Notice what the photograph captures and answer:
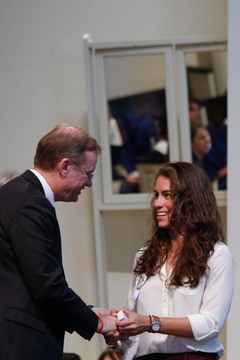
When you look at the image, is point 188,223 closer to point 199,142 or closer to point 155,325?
point 155,325

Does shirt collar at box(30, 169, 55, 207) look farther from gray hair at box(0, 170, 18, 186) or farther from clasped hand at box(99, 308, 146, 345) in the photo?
gray hair at box(0, 170, 18, 186)

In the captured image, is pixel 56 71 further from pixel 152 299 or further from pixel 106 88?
pixel 152 299

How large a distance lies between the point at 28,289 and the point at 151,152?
7.95 ft

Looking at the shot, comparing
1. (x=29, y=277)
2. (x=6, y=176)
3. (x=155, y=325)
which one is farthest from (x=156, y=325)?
(x=6, y=176)

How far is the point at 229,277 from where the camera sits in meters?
2.70

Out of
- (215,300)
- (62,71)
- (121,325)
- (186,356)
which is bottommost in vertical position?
(186,356)

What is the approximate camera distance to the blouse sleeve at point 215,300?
2.62 m

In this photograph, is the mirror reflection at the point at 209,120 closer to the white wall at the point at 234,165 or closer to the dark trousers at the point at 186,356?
the white wall at the point at 234,165

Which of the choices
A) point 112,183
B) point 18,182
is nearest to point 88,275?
point 112,183

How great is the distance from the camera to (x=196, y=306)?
269 centimetres

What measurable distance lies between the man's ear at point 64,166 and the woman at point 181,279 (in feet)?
1.81

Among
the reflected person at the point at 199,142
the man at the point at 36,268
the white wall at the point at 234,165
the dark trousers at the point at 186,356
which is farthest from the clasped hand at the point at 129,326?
the reflected person at the point at 199,142

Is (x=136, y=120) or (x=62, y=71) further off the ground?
(x=62, y=71)

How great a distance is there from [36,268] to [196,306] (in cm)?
77
